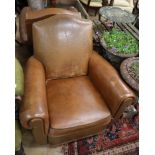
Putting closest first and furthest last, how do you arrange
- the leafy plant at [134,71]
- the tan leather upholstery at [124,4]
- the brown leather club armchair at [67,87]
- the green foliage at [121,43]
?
the brown leather club armchair at [67,87], the leafy plant at [134,71], the green foliage at [121,43], the tan leather upholstery at [124,4]

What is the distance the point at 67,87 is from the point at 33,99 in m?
0.38

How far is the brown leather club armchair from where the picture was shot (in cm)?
126

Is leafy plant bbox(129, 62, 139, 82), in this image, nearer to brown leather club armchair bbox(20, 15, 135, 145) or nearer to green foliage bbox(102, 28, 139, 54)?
brown leather club armchair bbox(20, 15, 135, 145)

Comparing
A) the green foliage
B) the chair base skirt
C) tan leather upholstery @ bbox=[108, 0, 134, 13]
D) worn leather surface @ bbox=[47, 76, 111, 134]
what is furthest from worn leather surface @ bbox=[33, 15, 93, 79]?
tan leather upholstery @ bbox=[108, 0, 134, 13]

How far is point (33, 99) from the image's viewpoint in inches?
47.3

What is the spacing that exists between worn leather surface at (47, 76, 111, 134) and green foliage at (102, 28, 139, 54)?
499mm

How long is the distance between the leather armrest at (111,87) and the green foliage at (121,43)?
0.32 m

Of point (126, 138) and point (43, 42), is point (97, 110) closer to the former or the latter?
point (126, 138)

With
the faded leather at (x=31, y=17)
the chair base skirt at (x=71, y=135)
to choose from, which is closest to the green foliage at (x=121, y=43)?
the faded leather at (x=31, y=17)

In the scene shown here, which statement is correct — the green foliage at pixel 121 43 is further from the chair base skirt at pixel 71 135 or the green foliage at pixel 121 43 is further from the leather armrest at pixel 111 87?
the chair base skirt at pixel 71 135

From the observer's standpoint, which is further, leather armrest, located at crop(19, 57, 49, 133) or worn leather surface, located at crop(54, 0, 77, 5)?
worn leather surface, located at crop(54, 0, 77, 5)

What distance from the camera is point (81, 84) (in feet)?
5.14

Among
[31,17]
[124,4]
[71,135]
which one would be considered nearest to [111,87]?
[71,135]

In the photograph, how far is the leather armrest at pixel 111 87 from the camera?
1325 mm
